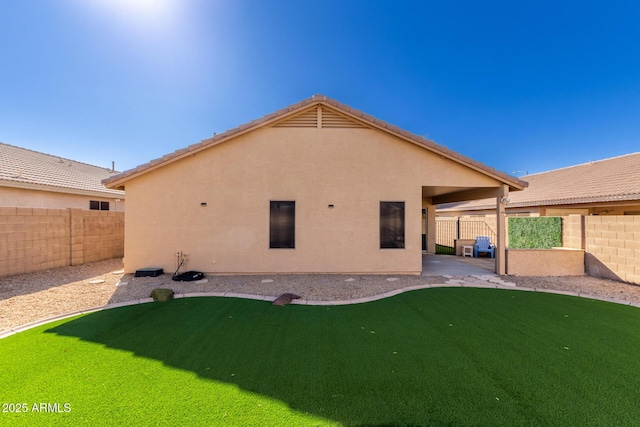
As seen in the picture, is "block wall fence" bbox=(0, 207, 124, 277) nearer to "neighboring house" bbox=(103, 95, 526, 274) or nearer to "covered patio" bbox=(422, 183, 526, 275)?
"neighboring house" bbox=(103, 95, 526, 274)

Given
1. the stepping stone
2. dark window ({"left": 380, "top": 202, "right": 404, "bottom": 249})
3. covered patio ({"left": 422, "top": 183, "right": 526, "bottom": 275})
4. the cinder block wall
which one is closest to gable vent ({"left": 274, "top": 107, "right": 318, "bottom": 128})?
dark window ({"left": 380, "top": 202, "right": 404, "bottom": 249})

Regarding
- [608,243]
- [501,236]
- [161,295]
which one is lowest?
[161,295]

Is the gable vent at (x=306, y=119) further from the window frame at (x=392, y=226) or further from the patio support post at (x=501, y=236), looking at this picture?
the patio support post at (x=501, y=236)

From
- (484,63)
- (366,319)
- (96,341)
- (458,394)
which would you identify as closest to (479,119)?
(484,63)

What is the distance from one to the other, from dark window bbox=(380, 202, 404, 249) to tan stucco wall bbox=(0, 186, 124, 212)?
1737cm

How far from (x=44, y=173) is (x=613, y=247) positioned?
2763cm

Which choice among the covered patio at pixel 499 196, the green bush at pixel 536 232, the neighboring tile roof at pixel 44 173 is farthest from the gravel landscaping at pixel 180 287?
the neighboring tile roof at pixel 44 173

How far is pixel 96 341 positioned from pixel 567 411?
7097 mm

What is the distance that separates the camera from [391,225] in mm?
9695

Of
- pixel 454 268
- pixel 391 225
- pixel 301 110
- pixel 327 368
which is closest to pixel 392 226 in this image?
pixel 391 225

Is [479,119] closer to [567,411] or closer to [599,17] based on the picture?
[599,17]

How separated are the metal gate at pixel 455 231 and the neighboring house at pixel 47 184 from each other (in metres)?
22.5

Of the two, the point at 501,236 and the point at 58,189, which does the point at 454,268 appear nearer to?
the point at 501,236

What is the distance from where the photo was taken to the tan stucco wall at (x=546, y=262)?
9.50 metres
